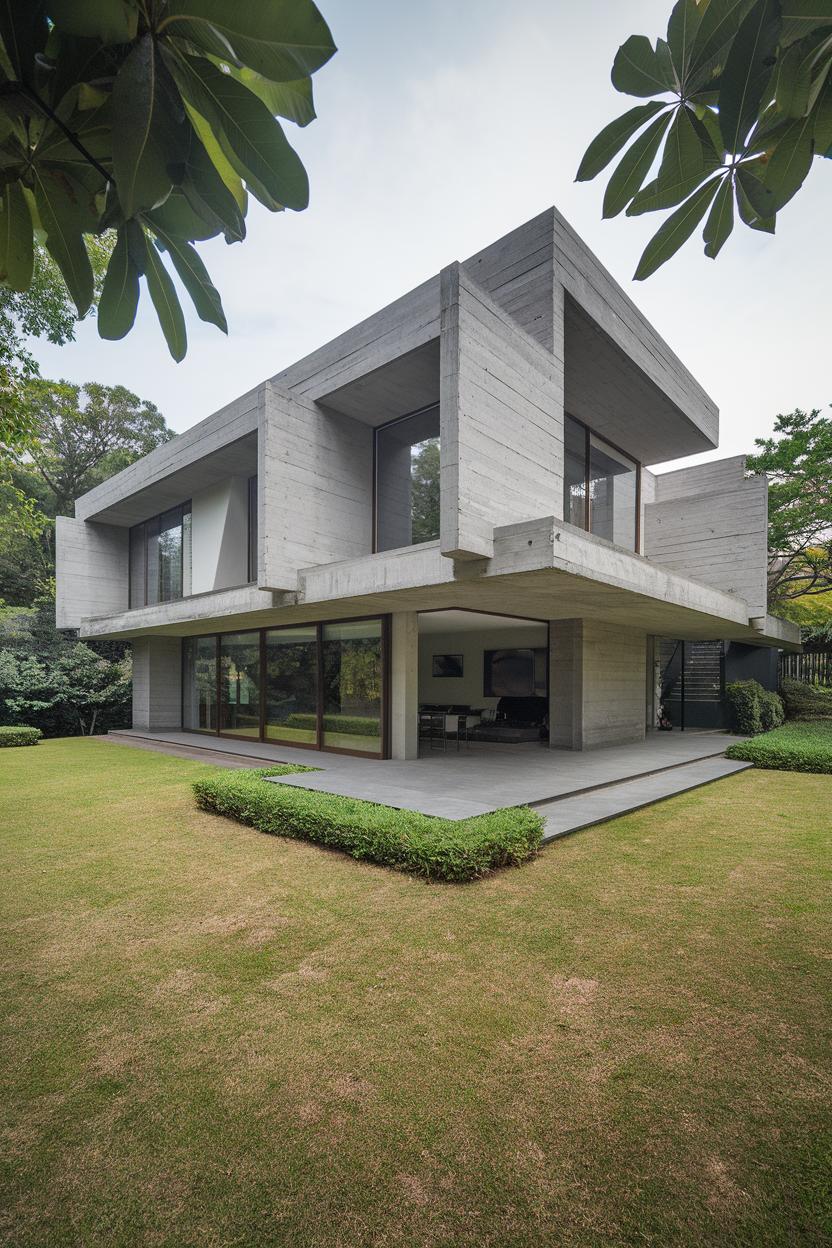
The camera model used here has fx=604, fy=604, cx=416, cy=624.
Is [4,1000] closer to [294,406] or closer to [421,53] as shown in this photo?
[421,53]

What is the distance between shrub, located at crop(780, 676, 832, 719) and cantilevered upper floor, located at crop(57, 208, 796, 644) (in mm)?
4588

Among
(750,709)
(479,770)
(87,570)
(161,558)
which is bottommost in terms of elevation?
(479,770)

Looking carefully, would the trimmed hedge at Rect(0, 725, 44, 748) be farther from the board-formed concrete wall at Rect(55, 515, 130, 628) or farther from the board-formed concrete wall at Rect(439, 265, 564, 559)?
the board-formed concrete wall at Rect(439, 265, 564, 559)

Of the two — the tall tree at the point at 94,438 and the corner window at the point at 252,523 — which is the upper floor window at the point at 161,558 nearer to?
the corner window at the point at 252,523

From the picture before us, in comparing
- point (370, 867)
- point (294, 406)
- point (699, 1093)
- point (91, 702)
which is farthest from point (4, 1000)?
point (91, 702)

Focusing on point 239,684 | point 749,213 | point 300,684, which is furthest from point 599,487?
point 749,213

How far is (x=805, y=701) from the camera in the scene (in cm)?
1848

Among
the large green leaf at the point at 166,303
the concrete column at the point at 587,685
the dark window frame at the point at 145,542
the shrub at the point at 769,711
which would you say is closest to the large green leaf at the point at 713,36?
the large green leaf at the point at 166,303

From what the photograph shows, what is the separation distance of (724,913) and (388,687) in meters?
7.22

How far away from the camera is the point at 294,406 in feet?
32.8

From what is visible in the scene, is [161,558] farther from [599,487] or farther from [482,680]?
[599,487]

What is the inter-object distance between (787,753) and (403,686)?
676cm

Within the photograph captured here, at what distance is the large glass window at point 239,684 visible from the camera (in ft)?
46.6

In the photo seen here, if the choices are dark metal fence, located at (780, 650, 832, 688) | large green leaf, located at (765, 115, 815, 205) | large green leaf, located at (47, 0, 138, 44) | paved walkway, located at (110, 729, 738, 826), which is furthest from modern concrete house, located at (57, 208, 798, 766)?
large green leaf, located at (47, 0, 138, 44)
